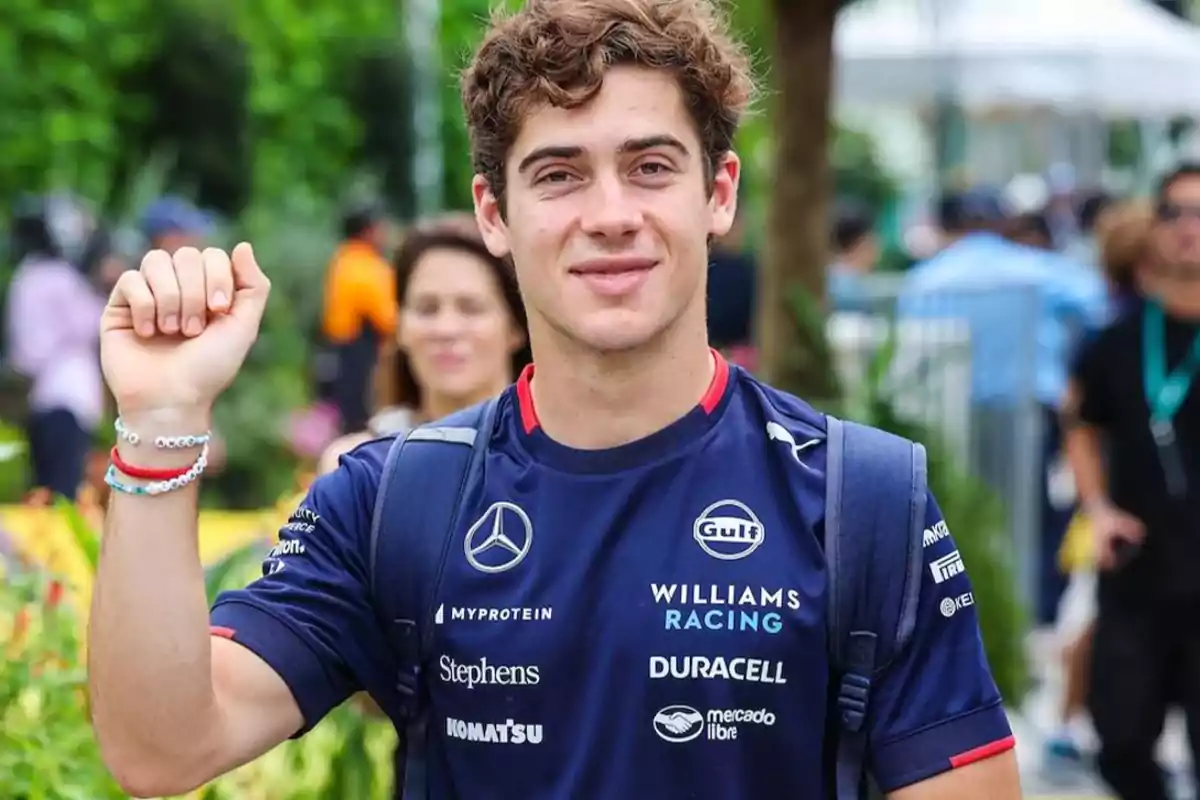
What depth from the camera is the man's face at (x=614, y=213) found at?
2641mm

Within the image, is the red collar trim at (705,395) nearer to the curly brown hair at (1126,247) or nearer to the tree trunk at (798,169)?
the tree trunk at (798,169)

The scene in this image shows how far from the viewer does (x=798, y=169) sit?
9141 mm

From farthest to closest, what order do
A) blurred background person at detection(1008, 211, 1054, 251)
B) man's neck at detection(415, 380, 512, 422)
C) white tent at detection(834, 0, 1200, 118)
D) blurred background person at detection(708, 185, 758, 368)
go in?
white tent at detection(834, 0, 1200, 118) → blurred background person at detection(1008, 211, 1054, 251) → blurred background person at detection(708, 185, 758, 368) → man's neck at detection(415, 380, 512, 422)

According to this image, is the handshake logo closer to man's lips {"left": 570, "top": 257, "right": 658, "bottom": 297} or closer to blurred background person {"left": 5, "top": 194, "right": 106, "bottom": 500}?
man's lips {"left": 570, "top": 257, "right": 658, "bottom": 297}

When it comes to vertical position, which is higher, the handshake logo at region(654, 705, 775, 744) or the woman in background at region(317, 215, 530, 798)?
the handshake logo at region(654, 705, 775, 744)

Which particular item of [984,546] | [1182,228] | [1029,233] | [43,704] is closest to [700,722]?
[43,704]

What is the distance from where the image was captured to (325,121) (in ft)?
79.7

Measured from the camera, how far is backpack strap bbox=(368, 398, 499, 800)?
106 inches

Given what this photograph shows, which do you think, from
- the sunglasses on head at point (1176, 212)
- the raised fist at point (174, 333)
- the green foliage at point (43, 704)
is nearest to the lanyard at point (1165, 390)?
the sunglasses on head at point (1176, 212)

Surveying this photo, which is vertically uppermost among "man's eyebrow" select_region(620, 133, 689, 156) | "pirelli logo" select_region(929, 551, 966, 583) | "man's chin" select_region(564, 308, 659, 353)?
"man's eyebrow" select_region(620, 133, 689, 156)

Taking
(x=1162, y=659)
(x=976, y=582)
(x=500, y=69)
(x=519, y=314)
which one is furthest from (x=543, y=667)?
(x=976, y=582)

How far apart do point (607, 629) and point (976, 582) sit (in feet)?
20.0

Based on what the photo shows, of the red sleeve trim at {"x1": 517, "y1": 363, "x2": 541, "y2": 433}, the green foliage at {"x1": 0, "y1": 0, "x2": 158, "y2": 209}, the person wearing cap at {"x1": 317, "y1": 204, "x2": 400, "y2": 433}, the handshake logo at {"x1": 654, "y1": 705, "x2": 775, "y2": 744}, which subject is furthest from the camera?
the green foliage at {"x1": 0, "y1": 0, "x2": 158, "y2": 209}

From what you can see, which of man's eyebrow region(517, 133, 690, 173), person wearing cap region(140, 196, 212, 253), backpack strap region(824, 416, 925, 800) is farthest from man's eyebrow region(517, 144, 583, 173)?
person wearing cap region(140, 196, 212, 253)
